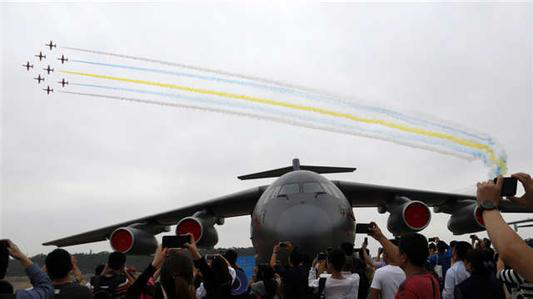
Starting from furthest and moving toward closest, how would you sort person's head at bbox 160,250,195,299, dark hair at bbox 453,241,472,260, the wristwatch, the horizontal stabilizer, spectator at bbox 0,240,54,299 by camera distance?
the horizontal stabilizer → dark hair at bbox 453,241,472,260 → spectator at bbox 0,240,54,299 → person's head at bbox 160,250,195,299 → the wristwatch

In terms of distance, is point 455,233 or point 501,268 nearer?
point 501,268

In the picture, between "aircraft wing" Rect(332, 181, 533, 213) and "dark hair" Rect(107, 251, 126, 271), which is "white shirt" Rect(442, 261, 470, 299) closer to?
"dark hair" Rect(107, 251, 126, 271)

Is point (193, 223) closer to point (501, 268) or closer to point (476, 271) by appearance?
point (476, 271)

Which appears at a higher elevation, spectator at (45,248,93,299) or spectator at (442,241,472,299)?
spectator at (45,248,93,299)

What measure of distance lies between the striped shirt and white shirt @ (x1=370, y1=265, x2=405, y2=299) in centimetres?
79

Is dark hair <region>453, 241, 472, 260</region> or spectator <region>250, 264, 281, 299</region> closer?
spectator <region>250, 264, 281, 299</region>

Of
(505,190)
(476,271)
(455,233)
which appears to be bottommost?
(455,233)

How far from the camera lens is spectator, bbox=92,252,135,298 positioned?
4.36 metres

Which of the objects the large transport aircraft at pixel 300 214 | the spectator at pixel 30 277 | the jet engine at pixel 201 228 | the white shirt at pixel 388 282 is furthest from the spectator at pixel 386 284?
the jet engine at pixel 201 228

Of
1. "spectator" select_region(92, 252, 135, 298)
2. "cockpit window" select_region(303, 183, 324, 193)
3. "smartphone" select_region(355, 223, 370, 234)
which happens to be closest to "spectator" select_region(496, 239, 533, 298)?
"smartphone" select_region(355, 223, 370, 234)

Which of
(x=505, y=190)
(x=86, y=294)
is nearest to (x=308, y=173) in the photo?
(x=86, y=294)

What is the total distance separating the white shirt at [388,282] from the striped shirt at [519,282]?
31.0 inches

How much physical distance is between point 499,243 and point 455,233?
13089 mm

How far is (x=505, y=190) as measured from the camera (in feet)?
7.11
